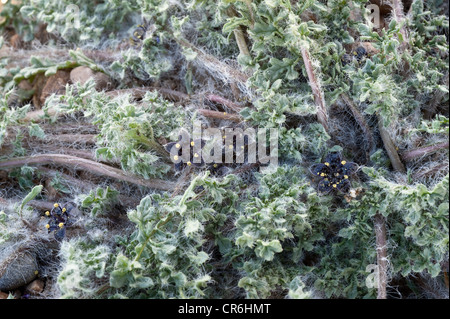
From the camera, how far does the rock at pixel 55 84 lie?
3141 millimetres

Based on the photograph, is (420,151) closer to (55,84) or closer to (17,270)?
(17,270)

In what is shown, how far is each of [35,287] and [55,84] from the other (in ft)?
4.43

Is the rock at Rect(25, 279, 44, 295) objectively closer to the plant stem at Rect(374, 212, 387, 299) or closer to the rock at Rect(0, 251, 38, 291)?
the rock at Rect(0, 251, 38, 291)

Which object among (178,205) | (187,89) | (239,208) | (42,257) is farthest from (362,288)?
(42,257)

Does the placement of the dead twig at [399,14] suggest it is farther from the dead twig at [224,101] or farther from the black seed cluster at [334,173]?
the dead twig at [224,101]

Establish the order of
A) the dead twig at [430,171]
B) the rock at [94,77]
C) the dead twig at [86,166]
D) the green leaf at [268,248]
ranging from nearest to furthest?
the green leaf at [268,248] < the dead twig at [430,171] < the dead twig at [86,166] < the rock at [94,77]

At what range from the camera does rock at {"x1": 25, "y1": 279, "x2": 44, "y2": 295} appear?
2.52 metres

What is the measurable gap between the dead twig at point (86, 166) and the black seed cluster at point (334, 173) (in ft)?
2.57

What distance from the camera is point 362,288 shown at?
2301 mm

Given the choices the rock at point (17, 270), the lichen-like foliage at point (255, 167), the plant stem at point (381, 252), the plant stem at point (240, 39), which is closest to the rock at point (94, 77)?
the lichen-like foliage at point (255, 167)

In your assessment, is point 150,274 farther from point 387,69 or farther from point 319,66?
point 387,69

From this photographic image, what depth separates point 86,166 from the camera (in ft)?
8.74

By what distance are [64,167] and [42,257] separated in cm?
56

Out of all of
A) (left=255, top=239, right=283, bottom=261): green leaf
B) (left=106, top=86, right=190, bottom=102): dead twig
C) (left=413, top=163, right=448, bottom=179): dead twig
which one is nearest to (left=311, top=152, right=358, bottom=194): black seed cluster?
(left=413, top=163, right=448, bottom=179): dead twig
